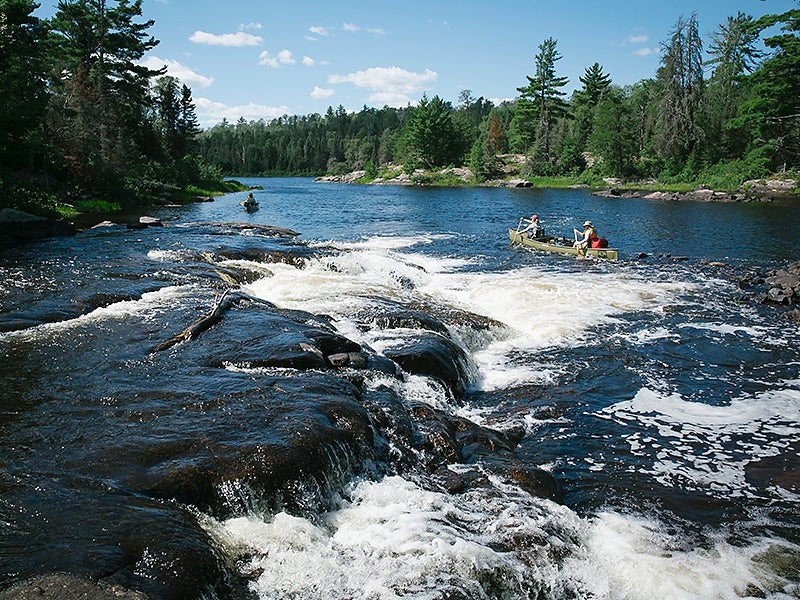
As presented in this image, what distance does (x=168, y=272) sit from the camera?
18.8 m

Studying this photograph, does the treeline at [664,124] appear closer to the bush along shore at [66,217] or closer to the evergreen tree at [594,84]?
the evergreen tree at [594,84]

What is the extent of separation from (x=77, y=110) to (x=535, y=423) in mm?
40759

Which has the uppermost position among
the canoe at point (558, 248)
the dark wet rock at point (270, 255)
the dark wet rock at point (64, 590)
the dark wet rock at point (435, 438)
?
the canoe at point (558, 248)

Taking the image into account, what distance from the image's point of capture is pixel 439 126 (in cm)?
10706

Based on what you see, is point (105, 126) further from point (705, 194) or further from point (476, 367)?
point (705, 194)

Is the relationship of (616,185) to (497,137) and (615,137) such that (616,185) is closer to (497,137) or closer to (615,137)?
(615,137)

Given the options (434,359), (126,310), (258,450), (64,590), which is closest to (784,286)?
(434,359)

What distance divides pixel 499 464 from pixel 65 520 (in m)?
6.13

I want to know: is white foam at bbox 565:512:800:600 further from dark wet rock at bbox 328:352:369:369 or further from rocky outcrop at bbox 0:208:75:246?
rocky outcrop at bbox 0:208:75:246

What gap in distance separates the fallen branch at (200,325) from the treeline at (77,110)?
63.8ft

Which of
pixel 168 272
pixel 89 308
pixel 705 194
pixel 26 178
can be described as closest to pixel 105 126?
pixel 26 178

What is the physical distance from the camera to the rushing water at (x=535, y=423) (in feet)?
21.2

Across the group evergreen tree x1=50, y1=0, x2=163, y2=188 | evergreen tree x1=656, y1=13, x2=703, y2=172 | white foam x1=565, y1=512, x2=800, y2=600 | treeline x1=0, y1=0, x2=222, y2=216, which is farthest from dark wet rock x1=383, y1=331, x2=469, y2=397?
evergreen tree x1=656, y1=13, x2=703, y2=172

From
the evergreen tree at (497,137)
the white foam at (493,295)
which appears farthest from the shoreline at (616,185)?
the white foam at (493,295)
